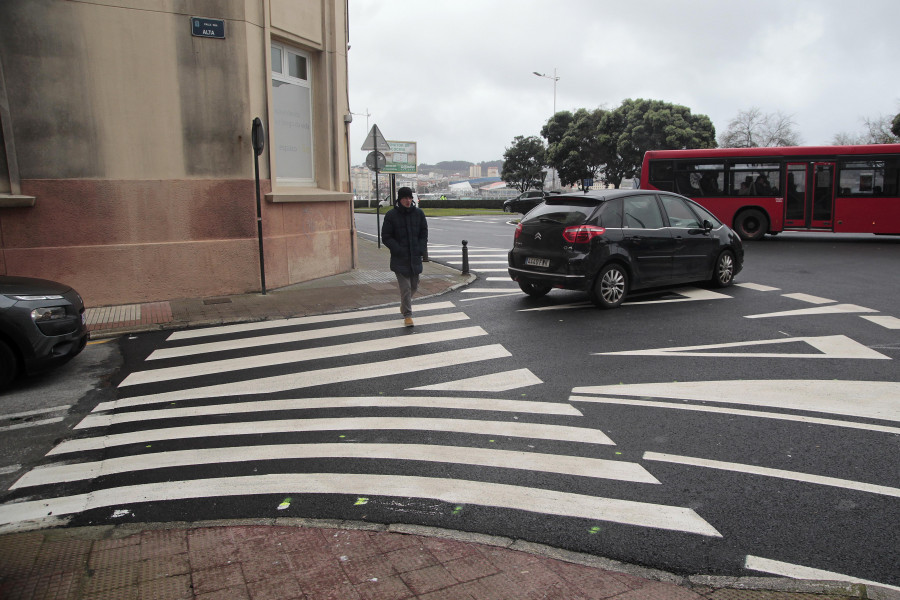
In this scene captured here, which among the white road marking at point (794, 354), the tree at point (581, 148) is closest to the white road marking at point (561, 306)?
the white road marking at point (794, 354)

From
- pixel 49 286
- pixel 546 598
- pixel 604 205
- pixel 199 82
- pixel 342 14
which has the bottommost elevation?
pixel 546 598

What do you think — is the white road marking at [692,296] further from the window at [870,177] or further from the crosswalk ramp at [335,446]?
the window at [870,177]

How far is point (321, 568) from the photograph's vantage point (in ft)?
10.3

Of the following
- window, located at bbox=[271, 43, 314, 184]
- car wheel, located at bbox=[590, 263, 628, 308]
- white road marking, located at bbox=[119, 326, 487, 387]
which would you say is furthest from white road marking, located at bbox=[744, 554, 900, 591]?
window, located at bbox=[271, 43, 314, 184]

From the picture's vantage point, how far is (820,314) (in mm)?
9094

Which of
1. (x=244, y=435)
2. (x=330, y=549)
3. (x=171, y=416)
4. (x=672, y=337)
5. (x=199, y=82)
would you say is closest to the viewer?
(x=330, y=549)

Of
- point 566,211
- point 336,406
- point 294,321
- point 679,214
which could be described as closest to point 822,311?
point 679,214

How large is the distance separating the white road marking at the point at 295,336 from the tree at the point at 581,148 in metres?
44.4

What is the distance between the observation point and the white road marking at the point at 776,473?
394 centimetres

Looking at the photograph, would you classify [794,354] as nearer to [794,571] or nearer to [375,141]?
[794,571]

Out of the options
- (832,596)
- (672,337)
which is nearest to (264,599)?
(832,596)

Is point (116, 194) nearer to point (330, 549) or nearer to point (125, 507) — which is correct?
point (125, 507)

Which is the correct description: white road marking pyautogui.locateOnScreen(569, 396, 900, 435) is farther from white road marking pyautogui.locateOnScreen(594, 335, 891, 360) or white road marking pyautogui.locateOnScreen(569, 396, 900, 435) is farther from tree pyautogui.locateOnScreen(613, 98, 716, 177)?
tree pyautogui.locateOnScreen(613, 98, 716, 177)

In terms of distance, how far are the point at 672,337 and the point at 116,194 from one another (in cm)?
877
